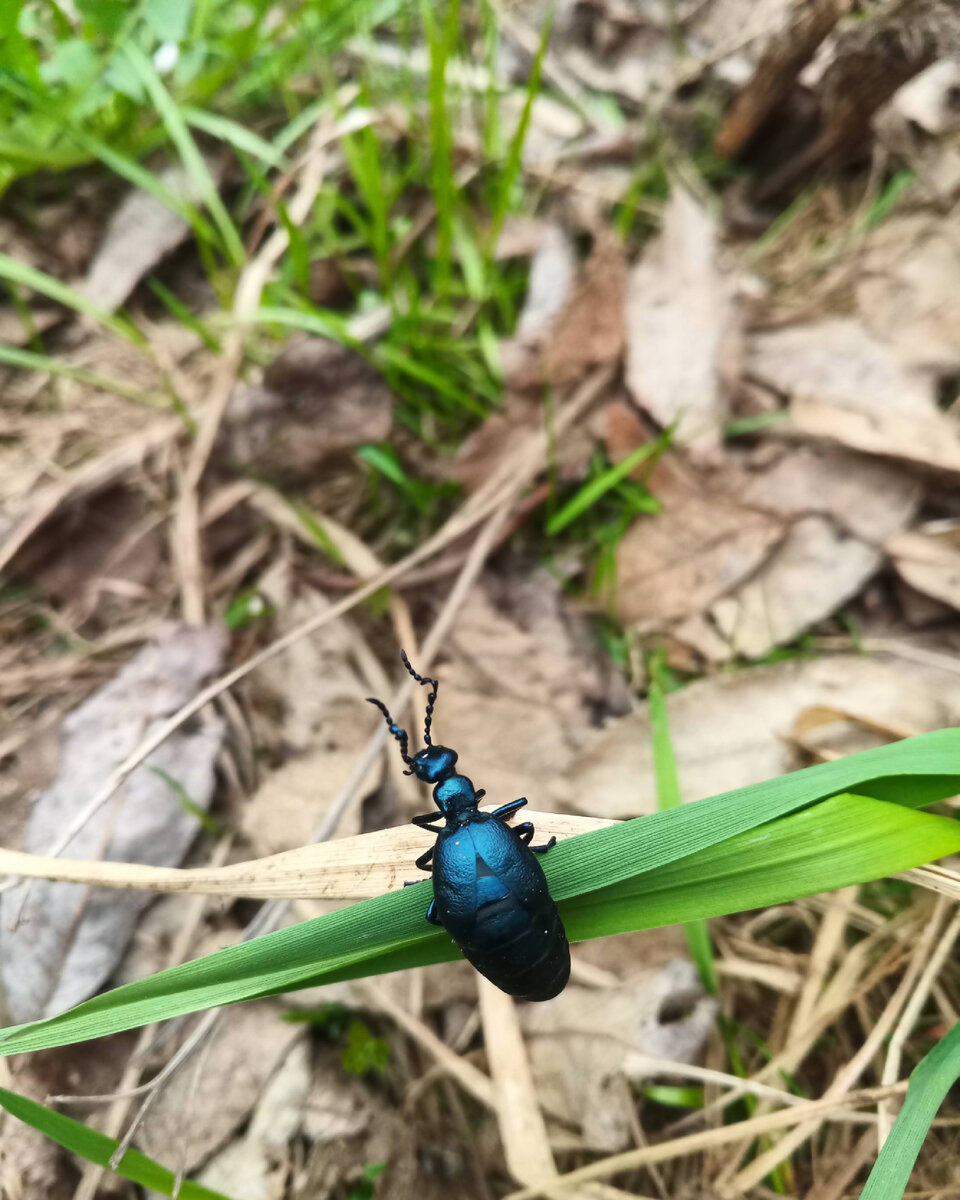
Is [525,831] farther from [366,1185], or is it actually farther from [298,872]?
[366,1185]

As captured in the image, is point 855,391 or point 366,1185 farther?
point 855,391

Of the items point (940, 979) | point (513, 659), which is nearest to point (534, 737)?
point (513, 659)

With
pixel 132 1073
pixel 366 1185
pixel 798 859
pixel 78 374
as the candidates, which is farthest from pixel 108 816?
pixel 798 859

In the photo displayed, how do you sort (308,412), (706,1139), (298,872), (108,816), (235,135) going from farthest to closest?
(235,135)
(308,412)
(108,816)
(706,1139)
(298,872)

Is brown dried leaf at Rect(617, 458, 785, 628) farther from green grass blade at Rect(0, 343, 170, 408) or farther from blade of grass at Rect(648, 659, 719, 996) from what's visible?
green grass blade at Rect(0, 343, 170, 408)

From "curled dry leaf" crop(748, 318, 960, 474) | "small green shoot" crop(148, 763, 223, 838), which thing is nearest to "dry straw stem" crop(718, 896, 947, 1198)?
"curled dry leaf" crop(748, 318, 960, 474)

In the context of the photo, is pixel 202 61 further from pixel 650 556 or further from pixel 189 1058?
pixel 189 1058
